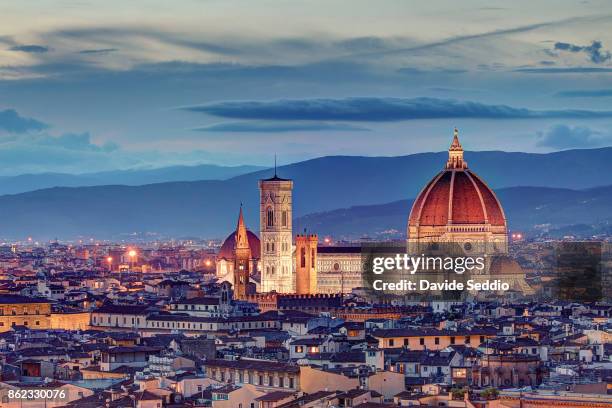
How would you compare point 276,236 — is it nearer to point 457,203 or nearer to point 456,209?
point 456,209

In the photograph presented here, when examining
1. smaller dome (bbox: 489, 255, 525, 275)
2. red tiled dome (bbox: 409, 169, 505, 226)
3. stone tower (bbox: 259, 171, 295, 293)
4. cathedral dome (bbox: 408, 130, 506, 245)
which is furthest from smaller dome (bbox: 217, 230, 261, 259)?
smaller dome (bbox: 489, 255, 525, 275)

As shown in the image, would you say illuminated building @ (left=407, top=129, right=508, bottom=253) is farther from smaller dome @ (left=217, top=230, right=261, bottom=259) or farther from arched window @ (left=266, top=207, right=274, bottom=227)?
smaller dome @ (left=217, top=230, right=261, bottom=259)

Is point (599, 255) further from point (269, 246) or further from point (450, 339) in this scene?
point (450, 339)

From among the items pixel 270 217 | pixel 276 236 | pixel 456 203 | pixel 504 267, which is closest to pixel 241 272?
pixel 504 267

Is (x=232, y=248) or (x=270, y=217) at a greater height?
(x=270, y=217)

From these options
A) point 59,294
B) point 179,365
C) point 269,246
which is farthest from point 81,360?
point 269,246
